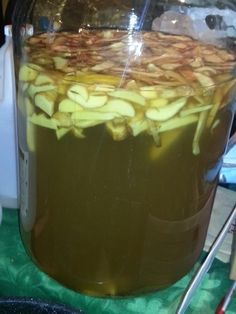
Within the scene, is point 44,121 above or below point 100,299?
above

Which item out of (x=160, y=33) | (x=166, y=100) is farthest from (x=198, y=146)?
(x=160, y=33)

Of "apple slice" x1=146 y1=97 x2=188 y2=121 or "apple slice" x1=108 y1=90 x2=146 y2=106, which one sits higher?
"apple slice" x1=108 y1=90 x2=146 y2=106

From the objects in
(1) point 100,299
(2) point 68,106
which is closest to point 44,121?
(2) point 68,106

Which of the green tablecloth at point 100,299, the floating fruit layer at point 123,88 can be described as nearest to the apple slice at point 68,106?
the floating fruit layer at point 123,88

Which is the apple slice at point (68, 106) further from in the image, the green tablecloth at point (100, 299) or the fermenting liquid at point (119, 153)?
the green tablecloth at point (100, 299)

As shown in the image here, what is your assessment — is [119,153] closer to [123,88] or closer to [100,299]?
[123,88]

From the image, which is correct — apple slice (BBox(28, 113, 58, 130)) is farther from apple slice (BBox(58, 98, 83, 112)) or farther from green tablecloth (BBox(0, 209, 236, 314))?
green tablecloth (BBox(0, 209, 236, 314))

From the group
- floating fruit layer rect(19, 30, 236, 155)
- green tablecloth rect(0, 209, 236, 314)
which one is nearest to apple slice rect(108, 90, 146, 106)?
floating fruit layer rect(19, 30, 236, 155)
